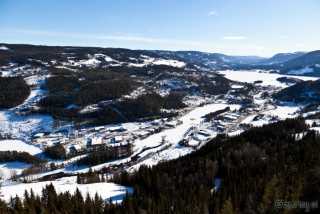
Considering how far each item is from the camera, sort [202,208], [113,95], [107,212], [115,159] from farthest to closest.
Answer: [113,95], [115,159], [107,212], [202,208]

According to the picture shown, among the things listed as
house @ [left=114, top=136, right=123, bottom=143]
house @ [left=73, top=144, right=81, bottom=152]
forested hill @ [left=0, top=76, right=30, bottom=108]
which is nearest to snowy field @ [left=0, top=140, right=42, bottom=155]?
house @ [left=73, top=144, right=81, bottom=152]

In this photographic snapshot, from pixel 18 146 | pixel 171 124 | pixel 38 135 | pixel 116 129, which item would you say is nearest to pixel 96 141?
pixel 116 129

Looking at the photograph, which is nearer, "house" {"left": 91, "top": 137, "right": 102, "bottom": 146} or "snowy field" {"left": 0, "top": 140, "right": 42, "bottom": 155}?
"snowy field" {"left": 0, "top": 140, "right": 42, "bottom": 155}

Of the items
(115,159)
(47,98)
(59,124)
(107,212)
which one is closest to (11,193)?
(107,212)

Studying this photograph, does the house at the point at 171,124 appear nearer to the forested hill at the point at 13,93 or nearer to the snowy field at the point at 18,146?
the snowy field at the point at 18,146

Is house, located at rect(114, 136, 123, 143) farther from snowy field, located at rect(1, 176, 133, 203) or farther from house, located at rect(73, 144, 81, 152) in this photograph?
snowy field, located at rect(1, 176, 133, 203)

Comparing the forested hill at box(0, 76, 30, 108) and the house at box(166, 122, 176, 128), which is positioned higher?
the forested hill at box(0, 76, 30, 108)

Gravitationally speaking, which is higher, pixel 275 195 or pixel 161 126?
pixel 275 195

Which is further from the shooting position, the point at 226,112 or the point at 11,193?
the point at 226,112

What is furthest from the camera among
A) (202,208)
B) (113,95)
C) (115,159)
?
(113,95)

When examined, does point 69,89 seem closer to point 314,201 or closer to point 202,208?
point 202,208
